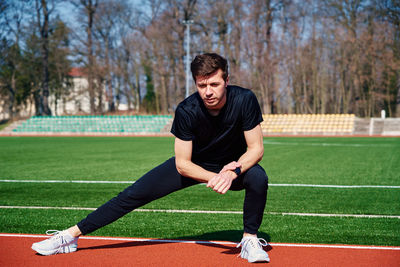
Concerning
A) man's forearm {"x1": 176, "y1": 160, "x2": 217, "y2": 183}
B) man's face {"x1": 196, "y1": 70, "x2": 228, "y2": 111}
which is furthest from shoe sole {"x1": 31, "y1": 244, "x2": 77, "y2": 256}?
man's face {"x1": 196, "y1": 70, "x2": 228, "y2": 111}

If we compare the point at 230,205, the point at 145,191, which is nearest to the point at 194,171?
the point at 145,191

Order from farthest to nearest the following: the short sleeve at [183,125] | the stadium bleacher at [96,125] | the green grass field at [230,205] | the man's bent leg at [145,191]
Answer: the stadium bleacher at [96,125] < the green grass field at [230,205] < the man's bent leg at [145,191] < the short sleeve at [183,125]

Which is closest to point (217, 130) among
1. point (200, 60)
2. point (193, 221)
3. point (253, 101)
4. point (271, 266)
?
point (253, 101)

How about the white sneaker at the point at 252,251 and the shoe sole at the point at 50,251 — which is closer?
the white sneaker at the point at 252,251

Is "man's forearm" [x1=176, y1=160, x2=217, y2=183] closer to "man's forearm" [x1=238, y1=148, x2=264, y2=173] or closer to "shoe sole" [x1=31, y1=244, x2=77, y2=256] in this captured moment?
"man's forearm" [x1=238, y1=148, x2=264, y2=173]

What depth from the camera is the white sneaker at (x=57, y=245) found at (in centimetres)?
449

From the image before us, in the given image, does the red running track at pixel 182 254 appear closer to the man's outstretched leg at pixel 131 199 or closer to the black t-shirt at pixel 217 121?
the man's outstretched leg at pixel 131 199

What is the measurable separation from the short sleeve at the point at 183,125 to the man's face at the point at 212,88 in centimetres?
24

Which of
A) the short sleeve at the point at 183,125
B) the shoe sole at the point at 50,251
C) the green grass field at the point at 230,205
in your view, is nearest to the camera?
the short sleeve at the point at 183,125

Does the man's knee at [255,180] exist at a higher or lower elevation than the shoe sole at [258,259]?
higher

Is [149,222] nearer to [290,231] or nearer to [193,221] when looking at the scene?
[193,221]

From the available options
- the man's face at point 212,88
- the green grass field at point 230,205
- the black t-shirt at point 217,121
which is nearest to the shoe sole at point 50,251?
the green grass field at point 230,205

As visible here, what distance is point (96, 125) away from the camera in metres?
45.0

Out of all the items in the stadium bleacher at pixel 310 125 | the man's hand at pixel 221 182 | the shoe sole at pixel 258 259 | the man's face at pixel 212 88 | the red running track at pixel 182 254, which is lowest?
the stadium bleacher at pixel 310 125
